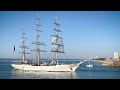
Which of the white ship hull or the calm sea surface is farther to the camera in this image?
the white ship hull

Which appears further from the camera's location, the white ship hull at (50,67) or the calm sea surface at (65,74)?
the white ship hull at (50,67)

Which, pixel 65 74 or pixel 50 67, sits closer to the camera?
pixel 65 74
